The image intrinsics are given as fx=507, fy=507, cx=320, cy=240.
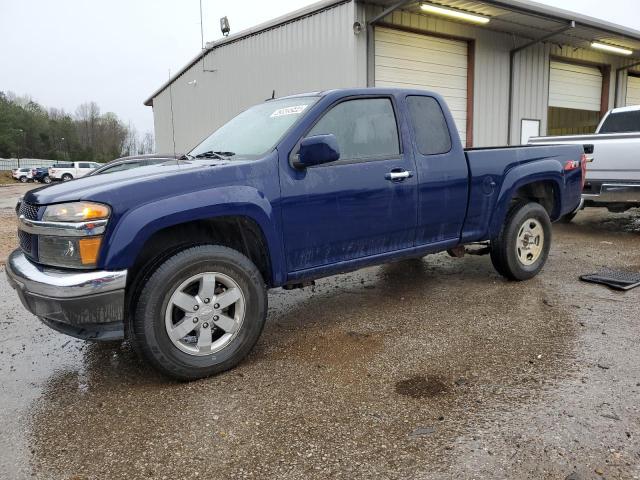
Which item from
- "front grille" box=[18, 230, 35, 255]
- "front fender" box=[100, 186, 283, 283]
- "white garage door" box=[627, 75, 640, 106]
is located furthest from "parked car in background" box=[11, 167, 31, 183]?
"front fender" box=[100, 186, 283, 283]

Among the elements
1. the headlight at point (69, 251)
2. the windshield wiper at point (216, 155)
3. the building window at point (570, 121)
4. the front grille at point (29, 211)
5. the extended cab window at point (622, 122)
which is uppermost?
the building window at point (570, 121)

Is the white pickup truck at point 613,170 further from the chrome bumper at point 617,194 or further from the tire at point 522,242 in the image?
the tire at point 522,242

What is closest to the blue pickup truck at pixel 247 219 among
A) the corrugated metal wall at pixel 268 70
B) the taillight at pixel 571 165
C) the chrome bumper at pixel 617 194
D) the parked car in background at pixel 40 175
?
the taillight at pixel 571 165

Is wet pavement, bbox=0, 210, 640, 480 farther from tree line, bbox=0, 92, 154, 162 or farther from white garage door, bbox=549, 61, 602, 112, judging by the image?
tree line, bbox=0, 92, 154, 162

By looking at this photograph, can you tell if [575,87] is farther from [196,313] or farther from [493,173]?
[196,313]

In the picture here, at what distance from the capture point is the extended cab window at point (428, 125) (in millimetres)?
4340

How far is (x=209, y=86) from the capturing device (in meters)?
18.2

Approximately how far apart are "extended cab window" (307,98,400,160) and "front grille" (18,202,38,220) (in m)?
1.87

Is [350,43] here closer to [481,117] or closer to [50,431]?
[481,117]

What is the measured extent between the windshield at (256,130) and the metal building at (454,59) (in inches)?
177

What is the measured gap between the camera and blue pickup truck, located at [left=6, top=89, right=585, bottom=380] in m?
2.91

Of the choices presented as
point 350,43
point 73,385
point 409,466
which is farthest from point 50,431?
point 350,43

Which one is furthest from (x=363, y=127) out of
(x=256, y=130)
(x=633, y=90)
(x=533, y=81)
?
(x=633, y=90)

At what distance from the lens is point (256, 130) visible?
4066 millimetres
